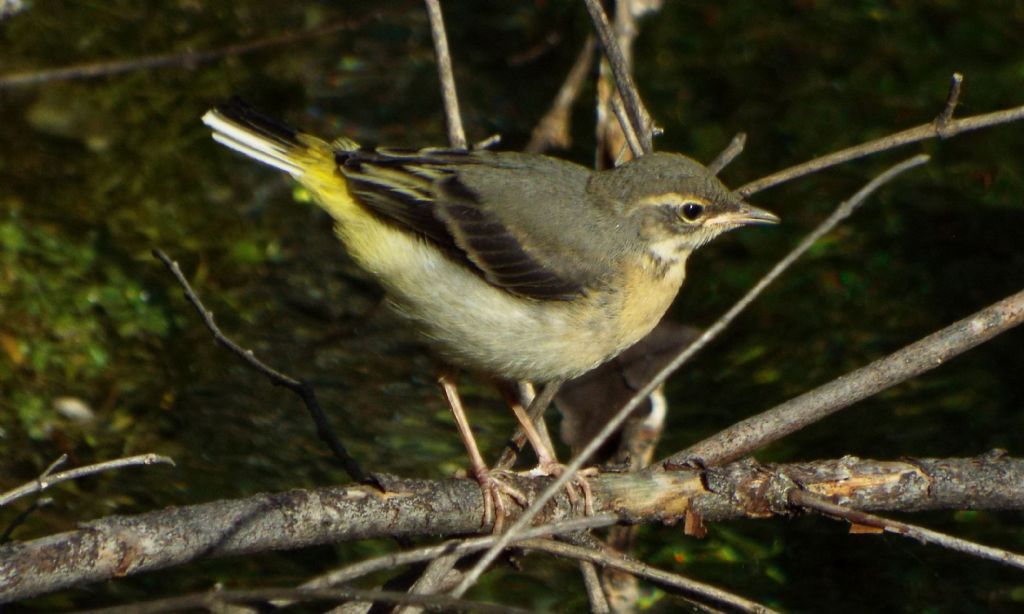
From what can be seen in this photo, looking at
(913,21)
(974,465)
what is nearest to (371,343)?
(974,465)

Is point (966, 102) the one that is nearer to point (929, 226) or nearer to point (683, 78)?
point (929, 226)

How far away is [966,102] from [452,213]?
4443 mm

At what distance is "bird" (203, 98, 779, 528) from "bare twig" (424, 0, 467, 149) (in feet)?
1.48

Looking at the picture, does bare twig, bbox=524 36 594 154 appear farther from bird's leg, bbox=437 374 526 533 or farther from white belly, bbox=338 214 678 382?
bird's leg, bbox=437 374 526 533

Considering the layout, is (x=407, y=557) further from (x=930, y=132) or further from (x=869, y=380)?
(x=930, y=132)

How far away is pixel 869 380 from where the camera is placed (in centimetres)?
471

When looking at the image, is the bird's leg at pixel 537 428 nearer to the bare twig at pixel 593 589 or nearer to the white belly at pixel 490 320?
the white belly at pixel 490 320

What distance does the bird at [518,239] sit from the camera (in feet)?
16.8

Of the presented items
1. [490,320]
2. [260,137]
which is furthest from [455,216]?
[260,137]

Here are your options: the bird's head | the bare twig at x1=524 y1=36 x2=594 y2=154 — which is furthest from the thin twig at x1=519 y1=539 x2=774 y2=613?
the bare twig at x1=524 y1=36 x2=594 y2=154

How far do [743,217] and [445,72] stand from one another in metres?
1.59

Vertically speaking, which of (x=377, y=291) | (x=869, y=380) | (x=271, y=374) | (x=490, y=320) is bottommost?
(x=271, y=374)

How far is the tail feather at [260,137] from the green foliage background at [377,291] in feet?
4.47

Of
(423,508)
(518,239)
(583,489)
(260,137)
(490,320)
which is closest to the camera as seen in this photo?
(423,508)
